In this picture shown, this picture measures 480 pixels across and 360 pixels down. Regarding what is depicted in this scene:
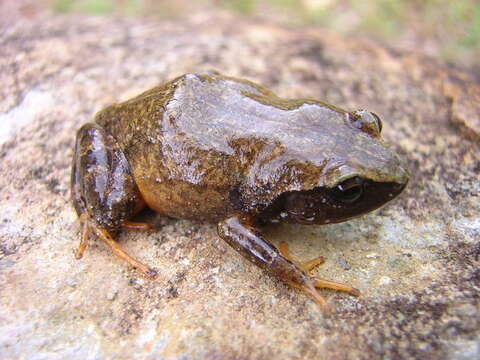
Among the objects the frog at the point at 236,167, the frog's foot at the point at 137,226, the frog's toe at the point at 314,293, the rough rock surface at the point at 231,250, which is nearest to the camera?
the rough rock surface at the point at 231,250

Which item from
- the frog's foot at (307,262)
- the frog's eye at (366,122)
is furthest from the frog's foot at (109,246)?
the frog's eye at (366,122)

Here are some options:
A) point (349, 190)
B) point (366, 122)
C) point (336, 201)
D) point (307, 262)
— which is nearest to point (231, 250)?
point (307, 262)

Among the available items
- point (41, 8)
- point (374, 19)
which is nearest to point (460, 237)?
point (374, 19)

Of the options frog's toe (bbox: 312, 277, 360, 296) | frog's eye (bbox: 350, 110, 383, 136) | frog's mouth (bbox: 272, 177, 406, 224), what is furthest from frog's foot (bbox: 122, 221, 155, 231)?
frog's eye (bbox: 350, 110, 383, 136)

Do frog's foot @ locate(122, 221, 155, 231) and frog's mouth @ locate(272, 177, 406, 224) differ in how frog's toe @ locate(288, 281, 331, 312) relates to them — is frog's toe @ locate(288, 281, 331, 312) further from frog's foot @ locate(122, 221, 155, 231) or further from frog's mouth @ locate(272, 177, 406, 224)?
frog's foot @ locate(122, 221, 155, 231)

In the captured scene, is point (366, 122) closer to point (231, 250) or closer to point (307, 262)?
point (307, 262)

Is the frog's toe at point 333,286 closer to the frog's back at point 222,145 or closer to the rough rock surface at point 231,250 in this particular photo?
the rough rock surface at point 231,250

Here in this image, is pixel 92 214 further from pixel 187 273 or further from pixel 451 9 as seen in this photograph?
pixel 451 9
